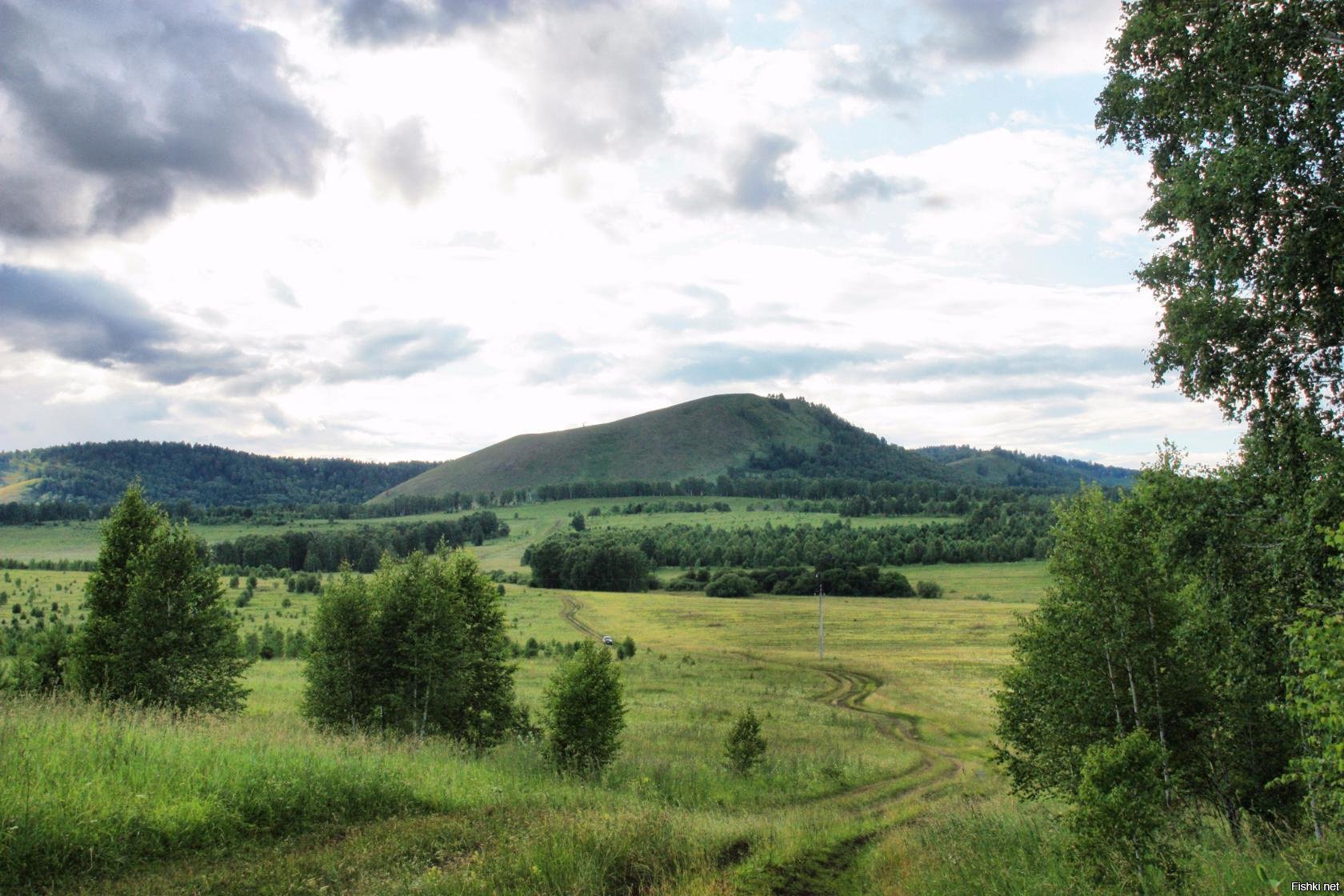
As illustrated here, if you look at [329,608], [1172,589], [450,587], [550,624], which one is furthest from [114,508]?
[550,624]

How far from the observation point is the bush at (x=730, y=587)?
454 feet

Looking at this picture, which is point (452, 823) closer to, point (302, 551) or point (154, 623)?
point (154, 623)

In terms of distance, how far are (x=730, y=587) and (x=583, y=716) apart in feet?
377

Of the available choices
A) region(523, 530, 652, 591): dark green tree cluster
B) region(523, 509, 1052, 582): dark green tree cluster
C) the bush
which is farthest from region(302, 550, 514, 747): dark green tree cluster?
region(523, 530, 652, 591): dark green tree cluster

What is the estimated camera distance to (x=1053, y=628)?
1966 cm

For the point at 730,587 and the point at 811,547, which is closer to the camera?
the point at 730,587

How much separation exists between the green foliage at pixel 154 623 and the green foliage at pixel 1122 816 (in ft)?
85.2

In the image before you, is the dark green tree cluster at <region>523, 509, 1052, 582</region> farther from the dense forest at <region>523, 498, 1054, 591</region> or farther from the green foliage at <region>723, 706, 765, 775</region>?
the green foliage at <region>723, 706, 765, 775</region>

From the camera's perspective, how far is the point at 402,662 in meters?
28.6

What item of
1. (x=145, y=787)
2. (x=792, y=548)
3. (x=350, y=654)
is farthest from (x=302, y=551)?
(x=145, y=787)

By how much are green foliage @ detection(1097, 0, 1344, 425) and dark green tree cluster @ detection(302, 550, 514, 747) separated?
25.6m

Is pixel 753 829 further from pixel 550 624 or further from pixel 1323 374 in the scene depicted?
pixel 550 624

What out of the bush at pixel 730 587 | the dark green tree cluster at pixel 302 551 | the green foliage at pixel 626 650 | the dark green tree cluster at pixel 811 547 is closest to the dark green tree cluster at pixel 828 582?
the bush at pixel 730 587

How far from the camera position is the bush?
13850cm
